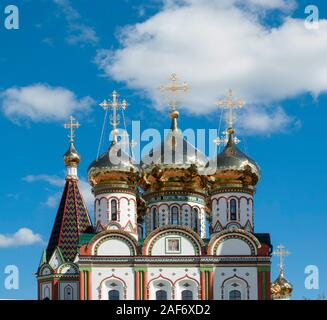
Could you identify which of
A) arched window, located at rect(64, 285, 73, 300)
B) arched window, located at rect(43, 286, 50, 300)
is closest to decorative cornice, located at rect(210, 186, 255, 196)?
arched window, located at rect(64, 285, 73, 300)

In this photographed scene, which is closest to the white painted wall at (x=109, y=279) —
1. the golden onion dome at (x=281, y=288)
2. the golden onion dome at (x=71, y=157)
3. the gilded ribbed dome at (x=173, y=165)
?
the gilded ribbed dome at (x=173, y=165)

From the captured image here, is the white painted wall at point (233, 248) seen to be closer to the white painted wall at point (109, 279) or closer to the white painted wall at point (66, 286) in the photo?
the white painted wall at point (109, 279)

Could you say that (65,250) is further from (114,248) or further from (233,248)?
(233,248)

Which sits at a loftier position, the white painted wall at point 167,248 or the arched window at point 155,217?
the arched window at point 155,217

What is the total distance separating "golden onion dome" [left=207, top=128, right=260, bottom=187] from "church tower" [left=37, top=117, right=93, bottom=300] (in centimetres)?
571

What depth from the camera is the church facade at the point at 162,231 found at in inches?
1253

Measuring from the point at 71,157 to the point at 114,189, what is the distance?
4458 millimetres

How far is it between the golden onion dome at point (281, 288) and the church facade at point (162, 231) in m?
5.67

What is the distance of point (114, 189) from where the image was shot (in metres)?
34.7

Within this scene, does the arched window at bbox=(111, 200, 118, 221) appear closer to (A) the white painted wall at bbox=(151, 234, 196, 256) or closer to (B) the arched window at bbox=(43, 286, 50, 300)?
(A) the white painted wall at bbox=(151, 234, 196, 256)

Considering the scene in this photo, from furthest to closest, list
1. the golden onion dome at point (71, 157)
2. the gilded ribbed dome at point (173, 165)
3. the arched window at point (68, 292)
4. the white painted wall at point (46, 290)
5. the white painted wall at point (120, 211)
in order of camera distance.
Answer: the golden onion dome at point (71, 157) → the white painted wall at point (46, 290) → the arched window at point (68, 292) → the gilded ribbed dome at point (173, 165) → the white painted wall at point (120, 211)

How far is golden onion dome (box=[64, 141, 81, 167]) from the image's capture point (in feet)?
127
